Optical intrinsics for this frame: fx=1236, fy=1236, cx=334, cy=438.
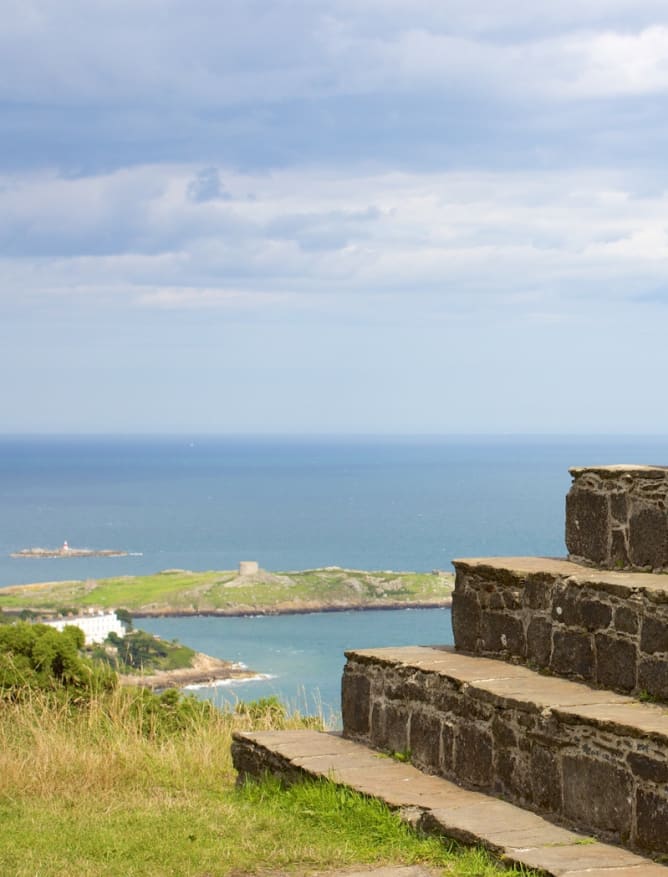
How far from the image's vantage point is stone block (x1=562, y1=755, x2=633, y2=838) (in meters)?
6.23

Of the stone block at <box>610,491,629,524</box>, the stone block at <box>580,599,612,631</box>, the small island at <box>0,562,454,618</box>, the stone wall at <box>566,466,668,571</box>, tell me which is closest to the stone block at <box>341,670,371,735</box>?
the stone wall at <box>566,466,668,571</box>

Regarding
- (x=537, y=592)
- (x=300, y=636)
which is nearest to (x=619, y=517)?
(x=537, y=592)

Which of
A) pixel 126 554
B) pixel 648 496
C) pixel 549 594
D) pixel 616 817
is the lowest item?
pixel 126 554

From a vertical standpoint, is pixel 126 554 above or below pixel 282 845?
below

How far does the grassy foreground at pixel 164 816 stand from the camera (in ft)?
21.1

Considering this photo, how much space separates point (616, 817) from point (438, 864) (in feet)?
3.07

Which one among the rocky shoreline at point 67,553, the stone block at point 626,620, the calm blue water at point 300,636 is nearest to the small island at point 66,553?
the rocky shoreline at point 67,553

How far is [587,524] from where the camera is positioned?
8039 millimetres

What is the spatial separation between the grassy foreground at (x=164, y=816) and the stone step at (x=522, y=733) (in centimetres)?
71

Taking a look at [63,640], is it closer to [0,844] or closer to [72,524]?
[0,844]

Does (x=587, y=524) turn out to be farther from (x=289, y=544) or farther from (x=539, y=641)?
(x=289, y=544)

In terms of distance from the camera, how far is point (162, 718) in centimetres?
1223

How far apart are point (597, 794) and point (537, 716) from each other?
1.90 feet

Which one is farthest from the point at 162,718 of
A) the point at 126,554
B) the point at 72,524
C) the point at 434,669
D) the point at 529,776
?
the point at 72,524
